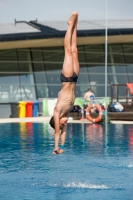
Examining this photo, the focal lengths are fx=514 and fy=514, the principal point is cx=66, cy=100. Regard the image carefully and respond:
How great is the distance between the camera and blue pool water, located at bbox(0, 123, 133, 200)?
8.81 m

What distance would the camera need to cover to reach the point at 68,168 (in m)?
11.4

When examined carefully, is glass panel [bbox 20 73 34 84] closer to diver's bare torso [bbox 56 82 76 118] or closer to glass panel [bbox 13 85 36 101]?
glass panel [bbox 13 85 36 101]

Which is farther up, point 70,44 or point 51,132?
point 70,44

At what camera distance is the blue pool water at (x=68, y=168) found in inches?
347

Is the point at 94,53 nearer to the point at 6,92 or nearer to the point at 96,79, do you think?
the point at 96,79

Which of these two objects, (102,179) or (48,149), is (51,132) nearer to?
(48,149)

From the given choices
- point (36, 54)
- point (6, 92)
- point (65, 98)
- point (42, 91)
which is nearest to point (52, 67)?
point (36, 54)

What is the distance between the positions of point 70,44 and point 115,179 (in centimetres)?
292

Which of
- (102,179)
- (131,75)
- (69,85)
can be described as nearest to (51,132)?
(102,179)

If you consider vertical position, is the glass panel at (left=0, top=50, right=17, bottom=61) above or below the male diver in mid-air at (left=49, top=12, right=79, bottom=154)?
above

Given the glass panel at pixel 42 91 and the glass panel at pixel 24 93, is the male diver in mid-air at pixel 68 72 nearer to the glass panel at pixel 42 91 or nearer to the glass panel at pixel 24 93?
the glass panel at pixel 24 93

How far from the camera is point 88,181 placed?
977 centimetres

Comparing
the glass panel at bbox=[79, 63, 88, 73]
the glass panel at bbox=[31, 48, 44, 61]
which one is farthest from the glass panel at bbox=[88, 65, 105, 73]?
the glass panel at bbox=[31, 48, 44, 61]

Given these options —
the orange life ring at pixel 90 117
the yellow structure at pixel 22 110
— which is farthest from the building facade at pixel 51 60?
the orange life ring at pixel 90 117
